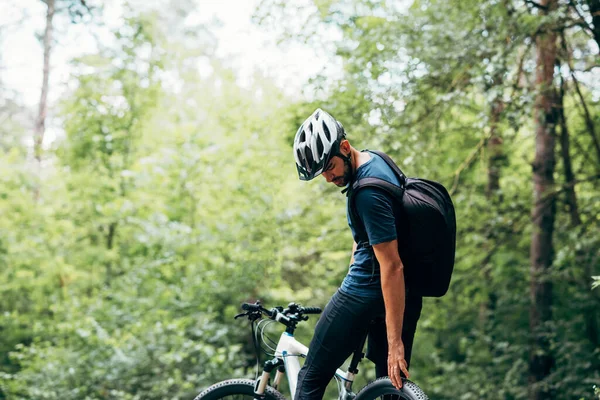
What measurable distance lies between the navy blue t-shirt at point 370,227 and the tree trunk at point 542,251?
509 cm

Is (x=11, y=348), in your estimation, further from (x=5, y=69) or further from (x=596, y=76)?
(x=596, y=76)

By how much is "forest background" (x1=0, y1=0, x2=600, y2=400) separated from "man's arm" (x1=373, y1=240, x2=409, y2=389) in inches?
145

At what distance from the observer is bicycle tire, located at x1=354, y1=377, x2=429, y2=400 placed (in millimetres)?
2576

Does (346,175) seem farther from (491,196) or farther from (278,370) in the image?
(491,196)

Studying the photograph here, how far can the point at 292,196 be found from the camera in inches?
394

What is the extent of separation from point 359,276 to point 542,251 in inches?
235

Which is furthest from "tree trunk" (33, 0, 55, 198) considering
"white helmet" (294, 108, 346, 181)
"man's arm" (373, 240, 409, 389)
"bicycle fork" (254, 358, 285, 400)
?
"man's arm" (373, 240, 409, 389)

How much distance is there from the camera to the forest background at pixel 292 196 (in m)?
6.50

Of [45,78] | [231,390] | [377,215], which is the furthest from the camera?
[45,78]

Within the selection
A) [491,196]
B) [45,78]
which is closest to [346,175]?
[491,196]

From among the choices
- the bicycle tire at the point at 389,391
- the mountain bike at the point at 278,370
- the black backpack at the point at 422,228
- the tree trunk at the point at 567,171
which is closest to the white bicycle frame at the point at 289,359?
the mountain bike at the point at 278,370

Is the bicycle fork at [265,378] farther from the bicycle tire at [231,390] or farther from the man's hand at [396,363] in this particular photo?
the man's hand at [396,363]

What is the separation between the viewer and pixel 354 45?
7.24 m

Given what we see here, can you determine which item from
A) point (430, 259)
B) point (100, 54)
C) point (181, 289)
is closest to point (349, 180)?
point (430, 259)
